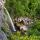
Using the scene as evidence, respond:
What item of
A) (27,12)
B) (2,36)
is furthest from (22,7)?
(2,36)

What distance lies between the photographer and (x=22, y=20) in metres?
5.41

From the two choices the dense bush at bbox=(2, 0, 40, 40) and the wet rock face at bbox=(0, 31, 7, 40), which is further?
the dense bush at bbox=(2, 0, 40, 40)

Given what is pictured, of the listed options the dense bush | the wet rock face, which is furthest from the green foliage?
the wet rock face

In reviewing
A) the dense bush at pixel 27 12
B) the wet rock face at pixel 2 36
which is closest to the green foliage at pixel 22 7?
the dense bush at pixel 27 12

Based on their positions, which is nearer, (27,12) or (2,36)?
(2,36)

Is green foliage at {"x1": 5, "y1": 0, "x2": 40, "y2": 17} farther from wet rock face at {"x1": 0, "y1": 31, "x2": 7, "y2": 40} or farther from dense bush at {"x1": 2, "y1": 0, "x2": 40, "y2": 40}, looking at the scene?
wet rock face at {"x1": 0, "y1": 31, "x2": 7, "y2": 40}

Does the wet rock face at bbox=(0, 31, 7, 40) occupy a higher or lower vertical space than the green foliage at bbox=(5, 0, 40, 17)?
higher

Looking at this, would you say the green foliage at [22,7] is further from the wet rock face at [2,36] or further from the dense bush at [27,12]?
the wet rock face at [2,36]

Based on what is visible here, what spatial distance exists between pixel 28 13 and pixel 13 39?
1.31 m

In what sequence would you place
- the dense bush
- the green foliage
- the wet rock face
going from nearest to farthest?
1. the wet rock face
2. the dense bush
3. the green foliage

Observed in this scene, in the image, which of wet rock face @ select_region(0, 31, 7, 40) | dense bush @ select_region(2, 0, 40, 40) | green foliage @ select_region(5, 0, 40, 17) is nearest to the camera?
wet rock face @ select_region(0, 31, 7, 40)

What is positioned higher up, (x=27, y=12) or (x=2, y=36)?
(x=2, y=36)

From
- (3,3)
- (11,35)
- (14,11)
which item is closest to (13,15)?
(14,11)

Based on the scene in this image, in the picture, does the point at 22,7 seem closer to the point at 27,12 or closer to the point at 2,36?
the point at 27,12
